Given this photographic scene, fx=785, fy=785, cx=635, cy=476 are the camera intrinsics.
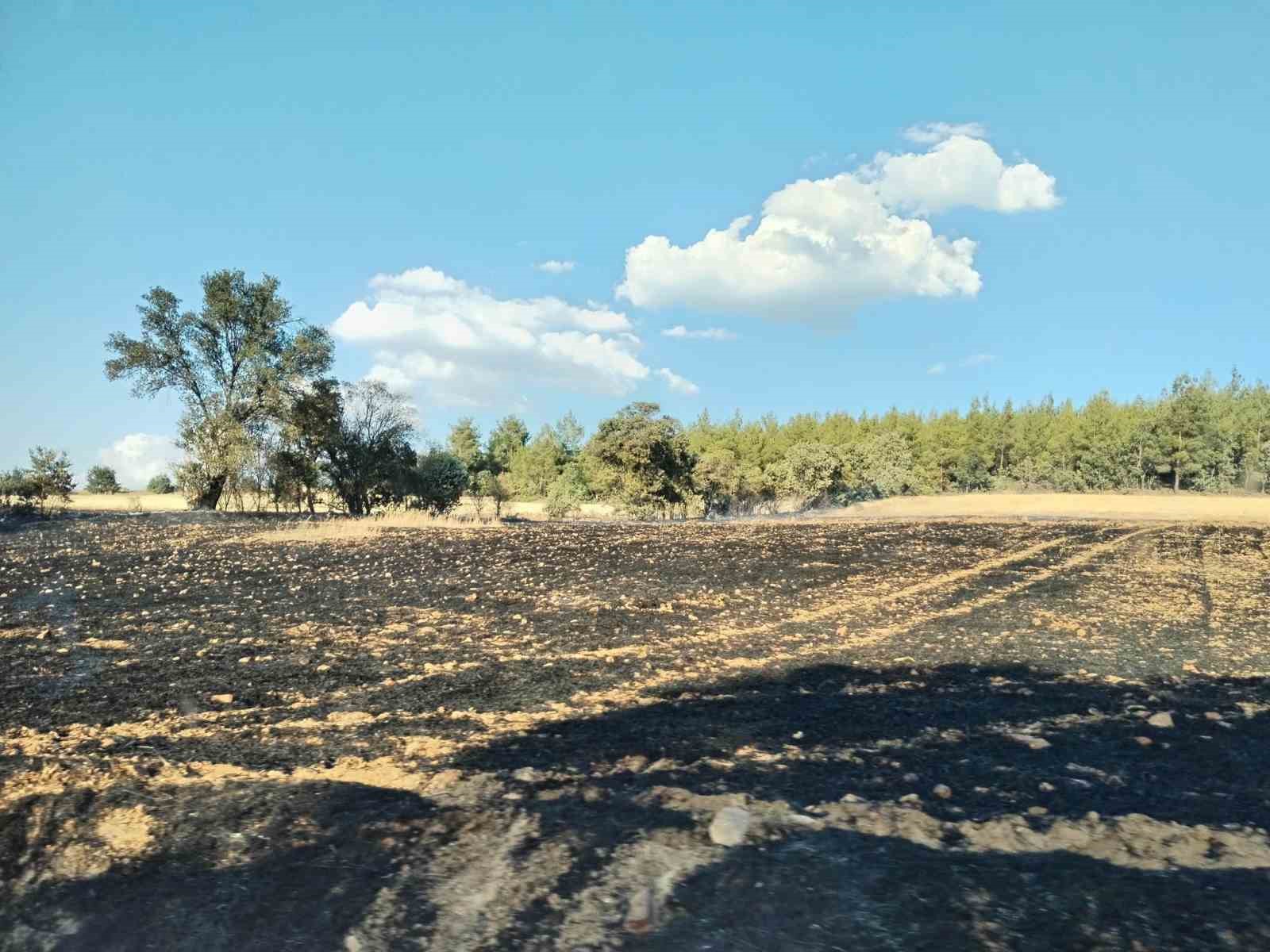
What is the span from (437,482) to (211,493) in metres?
10.6

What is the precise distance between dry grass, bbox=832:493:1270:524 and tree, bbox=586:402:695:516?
942 cm

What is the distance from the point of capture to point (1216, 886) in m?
2.60

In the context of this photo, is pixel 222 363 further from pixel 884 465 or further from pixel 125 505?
pixel 884 465

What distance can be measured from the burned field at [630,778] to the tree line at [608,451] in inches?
1074

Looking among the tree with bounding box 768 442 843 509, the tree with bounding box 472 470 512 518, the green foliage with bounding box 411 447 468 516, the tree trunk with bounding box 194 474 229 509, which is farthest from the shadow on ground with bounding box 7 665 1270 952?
the tree with bounding box 768 442 843 509

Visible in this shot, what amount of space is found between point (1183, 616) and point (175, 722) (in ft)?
31.6

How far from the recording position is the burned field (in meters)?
2.43

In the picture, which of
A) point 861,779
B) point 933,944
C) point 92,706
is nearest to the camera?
point 933,944

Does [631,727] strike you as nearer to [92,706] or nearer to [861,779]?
[861,779]

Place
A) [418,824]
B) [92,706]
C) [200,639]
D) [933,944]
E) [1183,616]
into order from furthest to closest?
[1183,616] < [200,639] < [92,706] < [418,824] < [933,944]

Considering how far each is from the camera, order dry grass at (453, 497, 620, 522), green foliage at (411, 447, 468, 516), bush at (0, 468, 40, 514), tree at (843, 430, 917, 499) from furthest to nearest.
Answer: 1. tree at (843, 430, 917, 499)
2. dry grass at (453, 497, 620, 522)
3. green foliage at (411, 447, 468, 516)
4. bush at (0, 468, 40, 514)

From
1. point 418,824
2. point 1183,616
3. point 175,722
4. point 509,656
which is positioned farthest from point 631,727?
point 1183,616

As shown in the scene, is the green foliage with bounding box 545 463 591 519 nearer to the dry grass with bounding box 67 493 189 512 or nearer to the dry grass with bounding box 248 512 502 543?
the dry grass with bounding box 248 512 502 543

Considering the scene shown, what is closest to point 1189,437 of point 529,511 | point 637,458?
point 637,458
